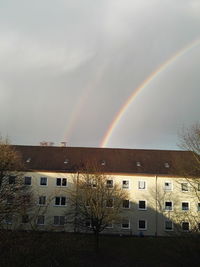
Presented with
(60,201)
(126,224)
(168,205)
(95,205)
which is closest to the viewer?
(95,205)

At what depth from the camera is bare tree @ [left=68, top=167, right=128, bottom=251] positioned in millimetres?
26562

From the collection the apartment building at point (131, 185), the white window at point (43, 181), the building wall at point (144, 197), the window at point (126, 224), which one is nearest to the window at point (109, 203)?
the apartment building at point (131, 185)

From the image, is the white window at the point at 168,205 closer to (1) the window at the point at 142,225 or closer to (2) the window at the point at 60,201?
(1) the window at the point at 142,225

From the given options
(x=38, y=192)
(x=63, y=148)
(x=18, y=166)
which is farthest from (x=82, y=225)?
(x=63, y=148)

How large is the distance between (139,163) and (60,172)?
392 inches

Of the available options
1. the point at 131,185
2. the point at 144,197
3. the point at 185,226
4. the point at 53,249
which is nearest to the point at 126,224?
the point at 144,197

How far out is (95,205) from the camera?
2673 centimetres

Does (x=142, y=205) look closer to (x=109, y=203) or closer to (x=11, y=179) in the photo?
(x=109, y=203)

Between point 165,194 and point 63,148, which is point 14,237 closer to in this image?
point 165,194

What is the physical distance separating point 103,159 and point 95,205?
15.4 meters

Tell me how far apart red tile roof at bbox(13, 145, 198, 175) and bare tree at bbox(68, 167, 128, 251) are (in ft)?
28.3

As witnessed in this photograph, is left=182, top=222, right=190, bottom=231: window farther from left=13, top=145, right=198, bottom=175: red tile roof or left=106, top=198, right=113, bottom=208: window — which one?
left=13, top=145, right=198, bottom=175: red tile roof

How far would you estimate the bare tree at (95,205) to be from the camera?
1046 inches

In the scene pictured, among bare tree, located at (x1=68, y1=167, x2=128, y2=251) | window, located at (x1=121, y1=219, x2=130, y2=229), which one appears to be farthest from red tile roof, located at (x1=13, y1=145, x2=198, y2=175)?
bare tree, located at (x1=68, y1=167, x2=128, y2=251)
